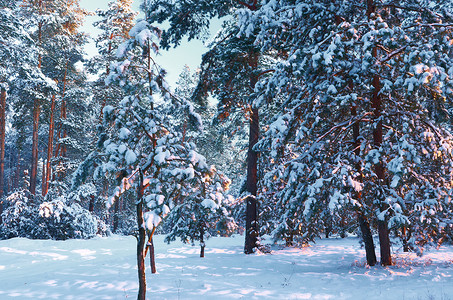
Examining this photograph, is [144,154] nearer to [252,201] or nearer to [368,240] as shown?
[368,240]

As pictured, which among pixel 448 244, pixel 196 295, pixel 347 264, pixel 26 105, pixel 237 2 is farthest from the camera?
pixel 26 105

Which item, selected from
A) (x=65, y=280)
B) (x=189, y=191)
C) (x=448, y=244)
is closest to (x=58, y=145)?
(x=65, y=280)

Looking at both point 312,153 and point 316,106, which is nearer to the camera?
point 316,106

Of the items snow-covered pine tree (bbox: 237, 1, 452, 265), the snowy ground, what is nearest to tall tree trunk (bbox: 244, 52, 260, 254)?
the snowy ground

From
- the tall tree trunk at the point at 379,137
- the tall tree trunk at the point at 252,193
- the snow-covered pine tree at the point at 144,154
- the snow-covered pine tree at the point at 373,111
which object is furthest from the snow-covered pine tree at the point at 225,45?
the snow-covered pine tree at the point at 144,154

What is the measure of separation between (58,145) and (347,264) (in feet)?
62.5

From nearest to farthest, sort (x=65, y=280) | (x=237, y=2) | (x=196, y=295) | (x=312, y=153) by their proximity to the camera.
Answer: (x=196, y=295)
(x=65, y=280)
(x=312, y=153)
(x=237, y=2)

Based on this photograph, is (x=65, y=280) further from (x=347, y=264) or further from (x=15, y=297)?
(x=347, y=264)

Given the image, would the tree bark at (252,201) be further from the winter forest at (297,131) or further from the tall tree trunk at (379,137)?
the tall tree trunk at (379,137)

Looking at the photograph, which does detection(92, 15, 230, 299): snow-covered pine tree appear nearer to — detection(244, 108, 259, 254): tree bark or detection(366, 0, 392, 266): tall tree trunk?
detection(366, 0, 392, 266): tall tree trunk

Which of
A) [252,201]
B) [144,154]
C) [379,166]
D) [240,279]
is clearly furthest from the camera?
[252,201]

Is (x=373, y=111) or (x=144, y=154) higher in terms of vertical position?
(x=373, y=111)

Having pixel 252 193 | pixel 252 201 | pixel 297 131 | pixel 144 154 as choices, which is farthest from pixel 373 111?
pixel 144 154

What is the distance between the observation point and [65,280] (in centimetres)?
707
